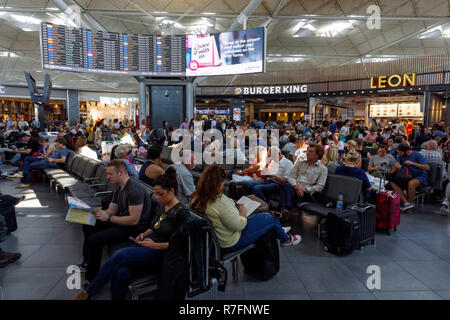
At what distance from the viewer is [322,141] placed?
8.98 m

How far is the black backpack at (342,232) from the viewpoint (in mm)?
3900

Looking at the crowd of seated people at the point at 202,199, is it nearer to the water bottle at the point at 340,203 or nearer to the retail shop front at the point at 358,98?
the water bottle at the point at 340,203

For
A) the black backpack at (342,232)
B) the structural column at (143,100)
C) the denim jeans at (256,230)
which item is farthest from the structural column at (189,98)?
the denim jeans at (256,230)

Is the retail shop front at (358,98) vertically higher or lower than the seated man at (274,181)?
higher

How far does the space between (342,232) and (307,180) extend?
1334mm

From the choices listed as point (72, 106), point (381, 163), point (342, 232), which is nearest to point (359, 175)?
point (342, 232)

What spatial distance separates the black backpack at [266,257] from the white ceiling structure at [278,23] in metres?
11.0

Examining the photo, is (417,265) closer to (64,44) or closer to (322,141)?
(322,141)

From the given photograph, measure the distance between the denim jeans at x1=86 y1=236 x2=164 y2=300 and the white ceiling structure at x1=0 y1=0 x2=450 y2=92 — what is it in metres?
11.6

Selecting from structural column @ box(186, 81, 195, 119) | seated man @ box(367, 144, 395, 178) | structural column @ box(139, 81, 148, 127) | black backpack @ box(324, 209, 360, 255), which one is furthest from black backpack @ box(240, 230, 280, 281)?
structural column @ box(139, 81, 148, 127)

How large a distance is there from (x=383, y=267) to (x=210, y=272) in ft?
7.65

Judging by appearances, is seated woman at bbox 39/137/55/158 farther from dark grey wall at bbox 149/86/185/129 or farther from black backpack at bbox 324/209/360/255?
black backpack at bbox 324/209/360/255

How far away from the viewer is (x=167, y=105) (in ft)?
48.5
